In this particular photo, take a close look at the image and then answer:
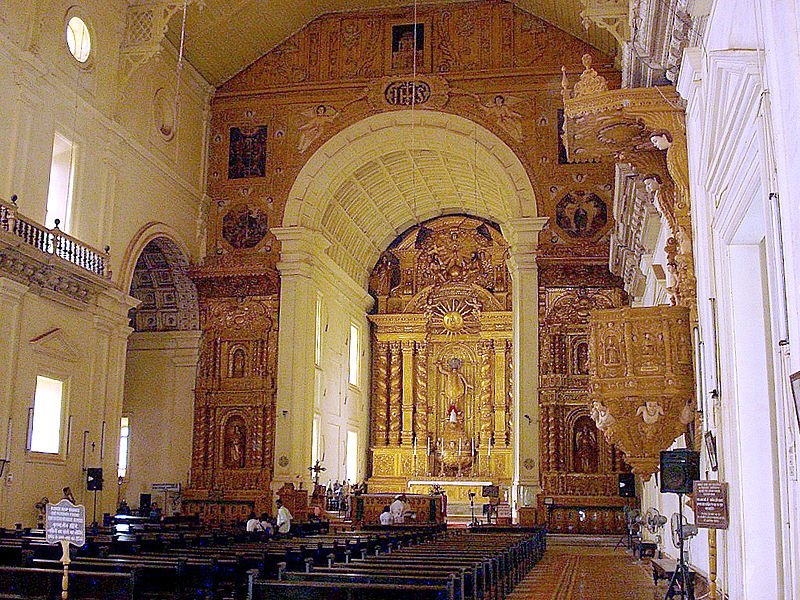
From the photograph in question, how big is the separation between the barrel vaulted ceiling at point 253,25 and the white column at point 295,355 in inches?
189

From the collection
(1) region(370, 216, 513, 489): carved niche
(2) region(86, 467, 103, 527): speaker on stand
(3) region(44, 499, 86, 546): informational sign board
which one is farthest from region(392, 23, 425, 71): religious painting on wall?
(3) region(44, 499, 86, 546): informational sign board

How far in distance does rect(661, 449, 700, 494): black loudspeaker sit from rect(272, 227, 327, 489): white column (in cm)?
1567

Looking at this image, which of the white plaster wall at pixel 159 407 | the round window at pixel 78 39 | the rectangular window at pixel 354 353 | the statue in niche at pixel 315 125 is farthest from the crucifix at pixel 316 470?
the round window at pixel 78 39

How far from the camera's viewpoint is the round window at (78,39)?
762 inches

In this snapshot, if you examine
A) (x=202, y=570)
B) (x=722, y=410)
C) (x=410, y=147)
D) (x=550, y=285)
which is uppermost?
(x=410, y=147)

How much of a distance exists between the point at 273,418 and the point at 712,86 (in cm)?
1784

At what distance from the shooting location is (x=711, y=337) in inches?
328

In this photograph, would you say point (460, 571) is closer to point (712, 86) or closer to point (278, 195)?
point (712, 86)

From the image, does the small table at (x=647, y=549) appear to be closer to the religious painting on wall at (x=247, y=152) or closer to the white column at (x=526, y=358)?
the white column at (x=526, y=358)

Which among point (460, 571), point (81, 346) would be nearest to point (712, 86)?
point (460, 571)

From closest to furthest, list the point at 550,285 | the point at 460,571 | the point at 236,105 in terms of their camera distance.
Result: the point at 460,571 → the point at 550,285 → the point at 236,105

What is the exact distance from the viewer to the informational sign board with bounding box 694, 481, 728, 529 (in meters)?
7.62

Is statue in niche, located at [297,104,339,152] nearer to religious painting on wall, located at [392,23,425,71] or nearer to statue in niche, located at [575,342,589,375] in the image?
religious painting on wall, located at [392,23,425,71]

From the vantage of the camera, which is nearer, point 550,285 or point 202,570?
point 202,570
